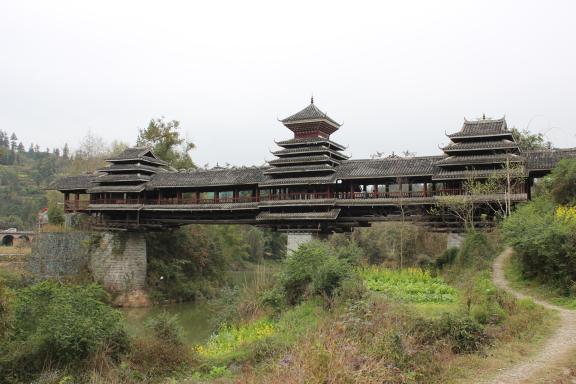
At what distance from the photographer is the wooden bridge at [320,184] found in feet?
74.6

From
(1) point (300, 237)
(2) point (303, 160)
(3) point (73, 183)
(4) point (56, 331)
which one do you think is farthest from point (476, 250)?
(3) point (73, 183)

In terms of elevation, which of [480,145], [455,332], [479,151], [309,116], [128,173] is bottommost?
[455,332]

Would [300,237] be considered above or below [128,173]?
below

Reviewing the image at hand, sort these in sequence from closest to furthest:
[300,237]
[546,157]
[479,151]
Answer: [546,157], [479,151], [300,237]

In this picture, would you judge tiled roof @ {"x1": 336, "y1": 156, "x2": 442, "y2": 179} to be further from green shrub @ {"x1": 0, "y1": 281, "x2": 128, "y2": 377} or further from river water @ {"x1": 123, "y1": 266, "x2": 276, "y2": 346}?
green shrub @ {"x1": 0, "y1": 281, "x2": 128, "y2": 377}

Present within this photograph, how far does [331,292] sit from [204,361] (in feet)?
14.1

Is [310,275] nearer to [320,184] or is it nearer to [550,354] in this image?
[550,354]

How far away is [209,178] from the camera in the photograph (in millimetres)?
28781

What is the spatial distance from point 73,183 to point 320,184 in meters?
17.3

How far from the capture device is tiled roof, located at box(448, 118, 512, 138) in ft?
75.9

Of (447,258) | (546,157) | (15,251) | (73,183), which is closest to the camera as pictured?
(447,258)

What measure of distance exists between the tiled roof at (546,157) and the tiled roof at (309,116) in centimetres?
1010

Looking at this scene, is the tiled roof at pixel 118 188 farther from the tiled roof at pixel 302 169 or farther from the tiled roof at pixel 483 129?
the tiled roof at pixel 483 129

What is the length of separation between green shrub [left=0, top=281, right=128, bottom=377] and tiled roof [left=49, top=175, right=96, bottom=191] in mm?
22578
